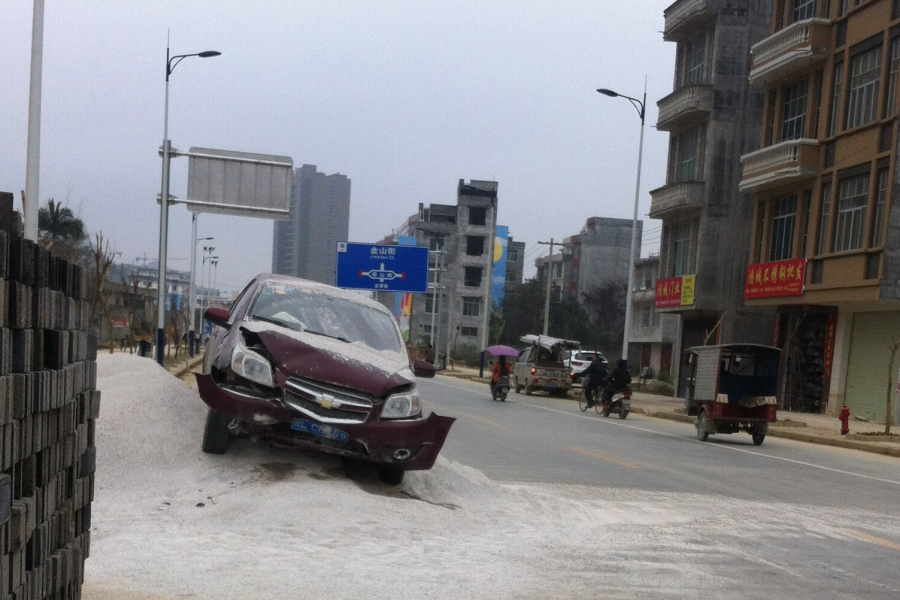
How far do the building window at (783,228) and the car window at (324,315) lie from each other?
2780cm

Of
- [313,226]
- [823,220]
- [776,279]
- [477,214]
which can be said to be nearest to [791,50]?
[823,220]

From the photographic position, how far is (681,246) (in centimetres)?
4581

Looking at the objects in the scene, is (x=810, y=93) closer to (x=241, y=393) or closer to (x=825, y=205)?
(x=825, y=205)

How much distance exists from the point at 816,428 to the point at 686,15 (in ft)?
74.7

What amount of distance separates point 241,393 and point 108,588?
130 inches

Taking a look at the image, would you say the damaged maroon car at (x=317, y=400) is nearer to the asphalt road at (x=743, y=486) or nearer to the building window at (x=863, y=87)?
the asphalt road at (x=743, y=486)

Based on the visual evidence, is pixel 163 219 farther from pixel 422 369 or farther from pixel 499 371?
pixel 422 369

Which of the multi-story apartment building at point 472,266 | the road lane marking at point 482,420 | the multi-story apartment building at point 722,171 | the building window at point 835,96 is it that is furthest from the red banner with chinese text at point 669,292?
the multi-story apartment building at point 472,266

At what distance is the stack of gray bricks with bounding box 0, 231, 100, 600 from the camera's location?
2982mm

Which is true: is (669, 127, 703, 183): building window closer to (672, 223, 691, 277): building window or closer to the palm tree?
(672, 223, 691, 277): building window

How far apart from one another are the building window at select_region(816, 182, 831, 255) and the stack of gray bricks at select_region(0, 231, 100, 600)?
3192cm

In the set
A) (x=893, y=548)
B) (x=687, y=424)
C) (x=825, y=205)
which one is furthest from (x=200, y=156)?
(x=893, y=548)

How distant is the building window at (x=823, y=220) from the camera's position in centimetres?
3366

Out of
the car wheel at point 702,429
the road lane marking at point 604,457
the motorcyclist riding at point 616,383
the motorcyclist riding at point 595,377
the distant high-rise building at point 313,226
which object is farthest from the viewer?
the distant high-rise building at point 313,226
